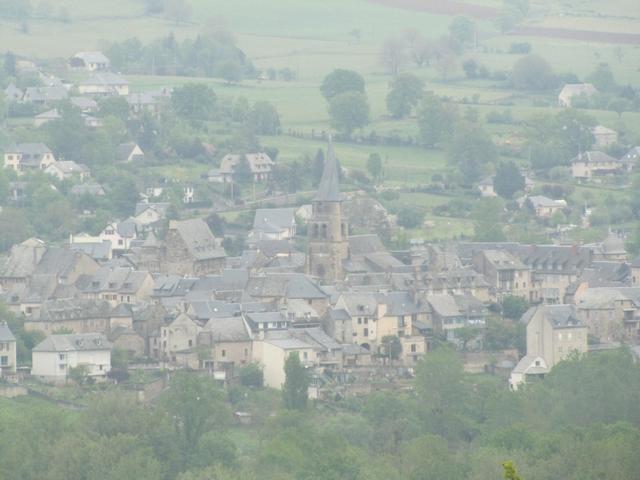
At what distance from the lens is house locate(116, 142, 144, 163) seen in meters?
159

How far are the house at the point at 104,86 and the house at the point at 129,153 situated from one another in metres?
19.2

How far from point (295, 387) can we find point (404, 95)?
7721 cm

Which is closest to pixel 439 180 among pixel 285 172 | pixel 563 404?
pixel 285 172

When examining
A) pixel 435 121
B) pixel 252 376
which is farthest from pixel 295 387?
pixel 435 121

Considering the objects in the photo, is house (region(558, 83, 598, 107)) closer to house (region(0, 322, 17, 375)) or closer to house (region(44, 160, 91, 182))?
house (region(44, 160, 91, 182))

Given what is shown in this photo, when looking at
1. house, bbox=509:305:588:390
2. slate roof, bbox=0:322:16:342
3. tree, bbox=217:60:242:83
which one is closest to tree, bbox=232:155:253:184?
tree, bbox=217:60:242:83

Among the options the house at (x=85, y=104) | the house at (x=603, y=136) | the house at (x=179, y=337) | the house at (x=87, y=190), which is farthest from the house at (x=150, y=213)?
the house at (x=603, y=136)

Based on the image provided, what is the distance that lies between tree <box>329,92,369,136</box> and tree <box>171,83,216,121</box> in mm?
7401

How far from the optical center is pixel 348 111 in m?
173

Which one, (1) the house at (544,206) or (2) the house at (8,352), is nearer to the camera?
(2) the house at (8,352)

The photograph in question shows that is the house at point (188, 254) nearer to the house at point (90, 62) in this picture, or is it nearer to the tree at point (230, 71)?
the house at point (90, 62)

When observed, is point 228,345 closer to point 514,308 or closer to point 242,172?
point 514,308

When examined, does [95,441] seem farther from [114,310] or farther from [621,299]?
[621,299]

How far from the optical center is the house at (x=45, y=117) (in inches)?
6521
